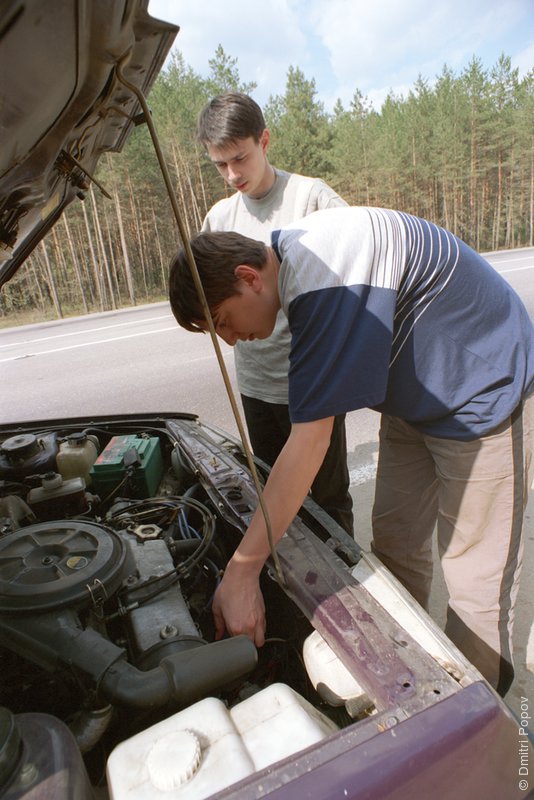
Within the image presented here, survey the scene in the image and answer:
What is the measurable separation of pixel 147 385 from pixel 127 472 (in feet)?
12.7

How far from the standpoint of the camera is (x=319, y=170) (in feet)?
79.8

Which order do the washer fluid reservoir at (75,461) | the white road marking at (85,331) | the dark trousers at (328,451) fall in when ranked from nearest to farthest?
1. the washer fluid reservoir at (75,461)
2. the dark trousers at (328,451)
3. the white road marking at (85,331)

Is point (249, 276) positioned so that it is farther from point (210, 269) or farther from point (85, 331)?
point (85, 331)

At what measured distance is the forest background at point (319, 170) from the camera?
71.0ft

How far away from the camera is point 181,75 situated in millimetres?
21734

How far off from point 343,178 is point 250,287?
26.5 meters

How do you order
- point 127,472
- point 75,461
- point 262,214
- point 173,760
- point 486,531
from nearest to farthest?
1. point 173,760
2. point 486,531
3. point 127,472
4. point 75,461
5. point 262,214

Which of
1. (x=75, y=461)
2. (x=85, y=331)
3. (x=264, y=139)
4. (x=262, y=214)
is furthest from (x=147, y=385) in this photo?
(x=85, y=331)

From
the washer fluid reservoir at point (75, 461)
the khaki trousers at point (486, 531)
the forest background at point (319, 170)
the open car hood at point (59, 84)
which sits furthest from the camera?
the forest background at point (319, 170)

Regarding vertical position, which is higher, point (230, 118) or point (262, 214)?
point (230, 118)

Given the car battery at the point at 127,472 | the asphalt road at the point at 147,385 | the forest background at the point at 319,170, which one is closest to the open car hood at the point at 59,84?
the car battery at the point at 127,472

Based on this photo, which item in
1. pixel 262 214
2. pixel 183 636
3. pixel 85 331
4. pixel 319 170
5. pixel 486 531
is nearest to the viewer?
pixel 183 636

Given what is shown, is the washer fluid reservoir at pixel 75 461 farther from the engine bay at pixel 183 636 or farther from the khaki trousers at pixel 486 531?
the khaki trousers at pixel 486 531

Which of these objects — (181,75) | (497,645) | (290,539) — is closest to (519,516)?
(497,645)
